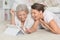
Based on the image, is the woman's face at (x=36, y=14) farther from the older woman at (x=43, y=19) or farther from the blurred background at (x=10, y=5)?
the blurred background at (x=10, y=5)

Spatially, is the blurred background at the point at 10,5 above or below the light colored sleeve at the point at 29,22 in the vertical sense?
above

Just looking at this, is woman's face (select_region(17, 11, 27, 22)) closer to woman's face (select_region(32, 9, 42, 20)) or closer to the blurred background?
woman's face (select_region(32, 9, 42, 20))

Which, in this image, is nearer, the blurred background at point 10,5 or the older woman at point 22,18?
the older woman at point 22,18

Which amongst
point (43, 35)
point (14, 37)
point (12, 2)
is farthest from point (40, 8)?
point (12, 2)

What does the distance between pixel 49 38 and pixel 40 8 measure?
352 mm

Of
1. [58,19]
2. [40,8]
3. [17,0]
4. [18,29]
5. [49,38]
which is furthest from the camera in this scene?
[17,0]

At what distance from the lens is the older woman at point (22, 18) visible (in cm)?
158

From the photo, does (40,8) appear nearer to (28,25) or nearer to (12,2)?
(28,25)

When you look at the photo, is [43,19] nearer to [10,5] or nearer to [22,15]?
[22,15]

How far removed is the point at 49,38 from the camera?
1.36m

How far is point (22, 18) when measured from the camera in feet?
5.24

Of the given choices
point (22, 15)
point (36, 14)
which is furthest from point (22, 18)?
point (36, 14)

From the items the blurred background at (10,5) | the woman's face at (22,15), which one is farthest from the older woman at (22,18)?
the blurred background at (10,5)

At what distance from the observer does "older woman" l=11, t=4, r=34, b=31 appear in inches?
62.0
